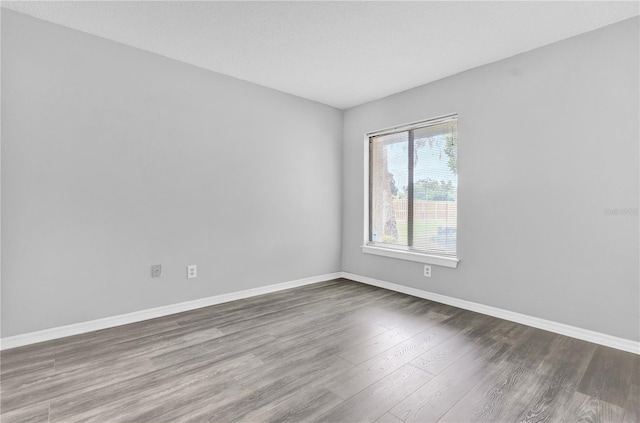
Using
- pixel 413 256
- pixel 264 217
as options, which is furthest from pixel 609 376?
pixel 264 217

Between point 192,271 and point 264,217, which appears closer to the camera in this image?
point 192,271

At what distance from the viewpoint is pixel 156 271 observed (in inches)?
119

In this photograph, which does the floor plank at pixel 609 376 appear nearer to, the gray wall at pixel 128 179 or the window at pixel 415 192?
the window at pixel 415 192

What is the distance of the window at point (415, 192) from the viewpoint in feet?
11.6

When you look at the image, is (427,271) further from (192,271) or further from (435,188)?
(192,271)

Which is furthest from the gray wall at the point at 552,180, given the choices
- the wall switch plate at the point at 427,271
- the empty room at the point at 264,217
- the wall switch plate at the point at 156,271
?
the wall switch plate at the point at 156,271

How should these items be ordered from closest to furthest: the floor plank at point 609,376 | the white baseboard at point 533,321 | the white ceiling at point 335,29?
the floor plank at point 609,376, the white ceiling at point 335,29, the white baseboard at point 533,321

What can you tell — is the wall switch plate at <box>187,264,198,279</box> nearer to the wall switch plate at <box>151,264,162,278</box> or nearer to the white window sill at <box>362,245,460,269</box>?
the wall switch plate at <box>151,264,162,278</box>

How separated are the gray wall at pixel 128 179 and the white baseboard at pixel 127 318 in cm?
5

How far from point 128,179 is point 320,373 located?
2356mm

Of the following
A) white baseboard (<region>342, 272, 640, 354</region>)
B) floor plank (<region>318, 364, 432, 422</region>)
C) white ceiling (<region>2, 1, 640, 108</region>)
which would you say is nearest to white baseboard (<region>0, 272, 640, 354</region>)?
white baseboard (<region>342, 272, 640, 354</region>)

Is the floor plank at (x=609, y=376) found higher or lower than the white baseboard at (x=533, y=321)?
lower

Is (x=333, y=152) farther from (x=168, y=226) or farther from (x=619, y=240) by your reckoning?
(x=619, y=240)

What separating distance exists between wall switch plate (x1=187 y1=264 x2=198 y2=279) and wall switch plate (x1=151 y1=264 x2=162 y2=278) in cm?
27
